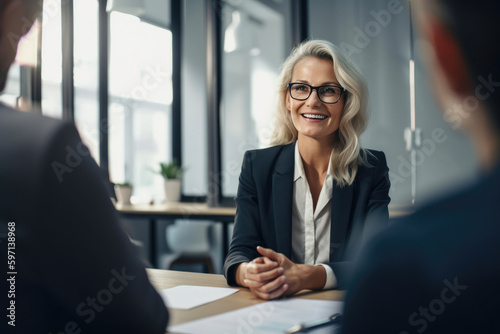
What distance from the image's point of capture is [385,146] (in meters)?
3.68

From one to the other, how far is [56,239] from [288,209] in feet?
3.89

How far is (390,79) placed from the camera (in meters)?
3.65

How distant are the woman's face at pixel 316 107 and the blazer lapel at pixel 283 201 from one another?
15 centimetres

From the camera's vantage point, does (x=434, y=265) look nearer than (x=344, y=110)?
Yes

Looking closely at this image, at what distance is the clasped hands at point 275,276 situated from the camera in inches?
48.4

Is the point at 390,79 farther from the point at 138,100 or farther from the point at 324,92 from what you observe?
the point at 138,100

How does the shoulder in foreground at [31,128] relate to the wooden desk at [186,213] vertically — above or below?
above

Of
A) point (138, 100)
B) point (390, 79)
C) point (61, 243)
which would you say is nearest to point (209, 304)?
point (61, 243)

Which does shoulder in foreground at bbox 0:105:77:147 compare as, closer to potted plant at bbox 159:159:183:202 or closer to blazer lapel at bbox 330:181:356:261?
blazer lapel at bbox 330:181:356:261

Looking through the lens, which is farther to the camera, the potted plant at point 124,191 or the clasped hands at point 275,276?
the potted plant at point 124,191

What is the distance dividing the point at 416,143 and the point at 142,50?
10.2ft

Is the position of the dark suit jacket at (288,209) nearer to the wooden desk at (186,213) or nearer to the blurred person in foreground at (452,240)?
the blurred person in foreground at (452,240)

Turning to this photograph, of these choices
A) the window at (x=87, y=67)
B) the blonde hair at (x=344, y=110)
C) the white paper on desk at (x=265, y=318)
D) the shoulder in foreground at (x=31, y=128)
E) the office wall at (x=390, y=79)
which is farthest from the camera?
the window at (x=87, y=67)

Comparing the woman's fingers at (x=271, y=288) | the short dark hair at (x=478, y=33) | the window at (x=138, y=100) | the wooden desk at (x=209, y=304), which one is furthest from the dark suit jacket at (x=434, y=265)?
the window at (x=138, y=100)
